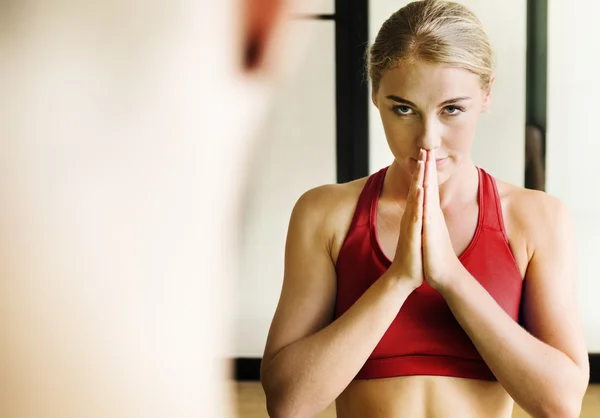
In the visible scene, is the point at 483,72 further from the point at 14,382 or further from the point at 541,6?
the point at 14,382

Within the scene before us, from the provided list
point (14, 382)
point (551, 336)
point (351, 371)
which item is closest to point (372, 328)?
point (351, 371)

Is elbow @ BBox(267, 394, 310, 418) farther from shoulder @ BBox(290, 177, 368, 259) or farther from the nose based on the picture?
the nose

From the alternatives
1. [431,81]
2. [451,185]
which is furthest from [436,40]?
[451,185]

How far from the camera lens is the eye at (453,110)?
460mm

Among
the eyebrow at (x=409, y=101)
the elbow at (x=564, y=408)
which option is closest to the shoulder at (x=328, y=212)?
the eyebrow at (x=409, y=101)

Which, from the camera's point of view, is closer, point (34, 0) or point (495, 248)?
point (495, 248)

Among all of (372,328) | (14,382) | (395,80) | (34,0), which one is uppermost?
(34,0)

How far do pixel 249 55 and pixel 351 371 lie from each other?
37cm

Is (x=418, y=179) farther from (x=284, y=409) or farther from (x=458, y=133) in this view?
(x=284, y=409)

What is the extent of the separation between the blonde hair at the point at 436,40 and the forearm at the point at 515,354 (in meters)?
0.16

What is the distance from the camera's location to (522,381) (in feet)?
1.51

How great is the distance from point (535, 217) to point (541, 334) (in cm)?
9

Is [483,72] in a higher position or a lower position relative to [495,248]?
higher

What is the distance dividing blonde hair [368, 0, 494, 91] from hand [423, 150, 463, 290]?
0.08 meters
